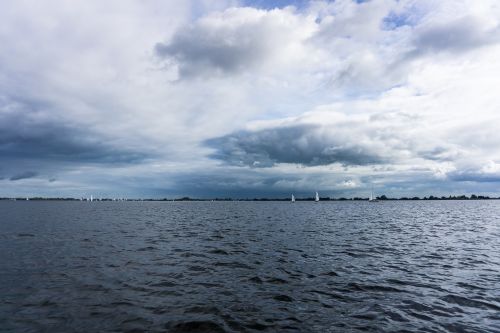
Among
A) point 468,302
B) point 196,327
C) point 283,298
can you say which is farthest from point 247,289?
point 468,302

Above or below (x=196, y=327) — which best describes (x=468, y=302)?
below

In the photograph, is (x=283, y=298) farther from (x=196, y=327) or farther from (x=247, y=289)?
(x=196, y=327)

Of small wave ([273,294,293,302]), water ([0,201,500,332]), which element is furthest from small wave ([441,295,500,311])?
small wave ([273,294,293,302])

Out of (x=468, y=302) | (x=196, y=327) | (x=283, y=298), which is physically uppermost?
(x=196, y=327)

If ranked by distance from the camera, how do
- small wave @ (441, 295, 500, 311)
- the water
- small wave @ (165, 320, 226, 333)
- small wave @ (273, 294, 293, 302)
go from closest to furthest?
small wave @ (165, 320, 226, 333), the water, small wave @ (441, 295, 500, 311), small wave @ (273, 294, 293, 302)

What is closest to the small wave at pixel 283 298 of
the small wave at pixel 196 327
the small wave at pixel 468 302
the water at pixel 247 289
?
the water at pixel 247 289

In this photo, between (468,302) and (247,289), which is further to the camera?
(247,289)

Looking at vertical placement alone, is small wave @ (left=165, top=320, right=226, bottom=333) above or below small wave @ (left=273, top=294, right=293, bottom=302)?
above

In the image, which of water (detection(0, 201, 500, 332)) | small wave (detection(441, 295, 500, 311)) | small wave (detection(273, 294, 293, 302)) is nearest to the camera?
water (detection(0, 201, 500, 332))

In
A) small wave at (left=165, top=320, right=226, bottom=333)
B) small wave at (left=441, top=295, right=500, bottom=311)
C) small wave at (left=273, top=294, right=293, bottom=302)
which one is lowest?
small wave at (left=441, top=295, right=500, bottom=311)

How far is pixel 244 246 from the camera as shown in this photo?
37.3 meters

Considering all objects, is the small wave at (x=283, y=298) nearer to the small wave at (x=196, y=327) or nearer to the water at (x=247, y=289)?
the water at (x=247, y=289)

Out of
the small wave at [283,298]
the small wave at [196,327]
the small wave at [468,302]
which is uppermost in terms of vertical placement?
the small wave at [196,327]

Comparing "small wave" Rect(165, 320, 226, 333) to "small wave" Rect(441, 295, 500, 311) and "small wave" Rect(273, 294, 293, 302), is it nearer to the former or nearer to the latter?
"small wave" Rect(273, 294, 293, 302)
